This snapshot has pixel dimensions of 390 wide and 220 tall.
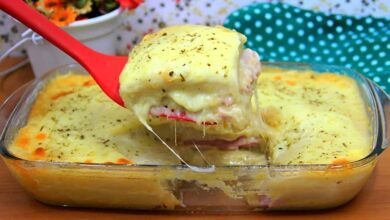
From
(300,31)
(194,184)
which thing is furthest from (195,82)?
(300,31)

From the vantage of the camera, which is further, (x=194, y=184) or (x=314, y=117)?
(x=314, y=117)

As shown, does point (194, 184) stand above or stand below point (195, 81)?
below

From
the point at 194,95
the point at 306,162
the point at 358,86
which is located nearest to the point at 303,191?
the point at 306,162

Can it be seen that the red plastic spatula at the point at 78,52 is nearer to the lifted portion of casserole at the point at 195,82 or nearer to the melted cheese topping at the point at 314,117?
the lifted portion of casserole at the point at 195,82

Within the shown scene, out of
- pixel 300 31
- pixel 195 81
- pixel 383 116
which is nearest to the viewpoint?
pixel 195 81

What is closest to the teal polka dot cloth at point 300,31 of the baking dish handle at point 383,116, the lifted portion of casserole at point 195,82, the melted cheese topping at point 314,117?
the melted cheese topping at point 314,117

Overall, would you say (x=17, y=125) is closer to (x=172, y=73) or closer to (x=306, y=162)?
(x=172, y=73)

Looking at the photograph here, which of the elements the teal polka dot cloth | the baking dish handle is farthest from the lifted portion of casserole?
the teal polka dot cloth

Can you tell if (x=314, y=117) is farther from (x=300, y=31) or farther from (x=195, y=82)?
(x=300, y=31)
